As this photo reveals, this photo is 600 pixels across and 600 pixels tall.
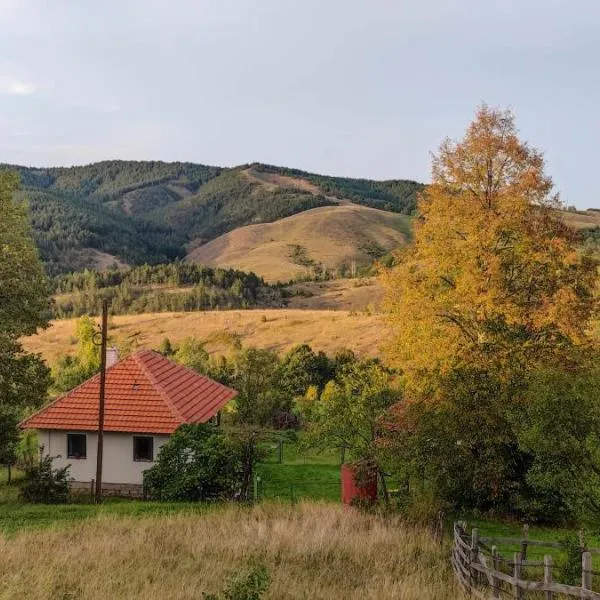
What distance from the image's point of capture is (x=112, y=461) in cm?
2772

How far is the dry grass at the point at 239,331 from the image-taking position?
74562 millimetres

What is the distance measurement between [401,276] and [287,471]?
44.7 feet

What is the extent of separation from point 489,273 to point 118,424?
52.7ft

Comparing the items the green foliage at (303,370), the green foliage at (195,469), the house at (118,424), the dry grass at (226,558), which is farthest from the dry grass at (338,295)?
the dry grass at (226,558)

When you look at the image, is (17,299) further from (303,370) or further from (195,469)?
(303,370)

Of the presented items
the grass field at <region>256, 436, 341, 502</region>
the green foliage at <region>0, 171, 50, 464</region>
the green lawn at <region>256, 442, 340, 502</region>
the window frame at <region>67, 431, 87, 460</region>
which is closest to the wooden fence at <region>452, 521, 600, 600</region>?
the green lawn at <region>256, 442, 340, 502</region>

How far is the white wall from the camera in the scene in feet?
89.9

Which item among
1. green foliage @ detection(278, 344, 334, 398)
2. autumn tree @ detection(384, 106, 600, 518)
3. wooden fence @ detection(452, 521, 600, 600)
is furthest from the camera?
green foliage @ detection(278, 344, 334, 398)

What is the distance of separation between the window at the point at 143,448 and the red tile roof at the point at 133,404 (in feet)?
2.38

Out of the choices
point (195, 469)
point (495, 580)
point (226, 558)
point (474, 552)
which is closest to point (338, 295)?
point (195, 469)

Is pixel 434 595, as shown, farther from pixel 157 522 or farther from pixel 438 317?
pixel 438 317

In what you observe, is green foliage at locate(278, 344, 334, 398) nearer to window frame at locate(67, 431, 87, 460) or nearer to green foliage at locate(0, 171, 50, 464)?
window frame at locate(67, 431, 87, 460)

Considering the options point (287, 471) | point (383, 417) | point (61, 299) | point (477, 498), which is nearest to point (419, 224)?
point (383, 417)

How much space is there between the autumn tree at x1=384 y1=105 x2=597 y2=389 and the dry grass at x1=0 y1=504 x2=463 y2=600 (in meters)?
5.56
